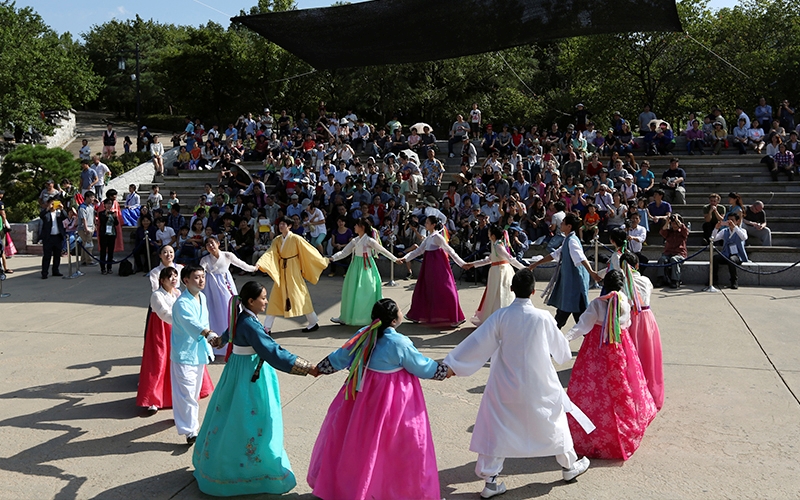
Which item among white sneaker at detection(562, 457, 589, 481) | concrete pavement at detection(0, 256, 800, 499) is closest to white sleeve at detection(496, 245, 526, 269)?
concrete pavement at detection(0, 256, 800, 499)

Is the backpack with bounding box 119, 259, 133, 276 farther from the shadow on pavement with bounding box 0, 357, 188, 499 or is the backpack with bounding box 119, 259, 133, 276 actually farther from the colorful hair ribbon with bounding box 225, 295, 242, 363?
the colorful hair ribbon with bounding box 225, 295, 242, 363

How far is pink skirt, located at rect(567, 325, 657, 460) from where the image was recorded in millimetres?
5922

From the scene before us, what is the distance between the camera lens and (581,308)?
29.3ft

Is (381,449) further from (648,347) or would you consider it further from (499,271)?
(499,271)

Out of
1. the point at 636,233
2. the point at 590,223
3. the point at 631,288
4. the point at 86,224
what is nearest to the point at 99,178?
the point at 86,224

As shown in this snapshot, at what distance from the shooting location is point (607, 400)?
5961mm

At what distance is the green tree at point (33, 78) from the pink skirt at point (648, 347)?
1051 inches

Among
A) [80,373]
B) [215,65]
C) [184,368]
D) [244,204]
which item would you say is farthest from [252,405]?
[215,65]

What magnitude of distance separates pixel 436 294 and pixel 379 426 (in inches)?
222

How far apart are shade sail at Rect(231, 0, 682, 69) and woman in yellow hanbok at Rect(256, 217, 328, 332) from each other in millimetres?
2482

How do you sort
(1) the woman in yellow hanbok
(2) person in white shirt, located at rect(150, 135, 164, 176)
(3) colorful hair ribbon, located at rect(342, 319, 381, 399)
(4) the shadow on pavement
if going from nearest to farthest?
1. (3) colorful hair ribbon, located at rect(342, 319, 381, 399)
2. (4) the shadow on pavement
3. (1) the woman in yellow hanbok
4. (2) person in white shirt, located at rect(150, 135, 164, 176)

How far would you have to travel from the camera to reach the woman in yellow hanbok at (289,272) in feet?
32.9

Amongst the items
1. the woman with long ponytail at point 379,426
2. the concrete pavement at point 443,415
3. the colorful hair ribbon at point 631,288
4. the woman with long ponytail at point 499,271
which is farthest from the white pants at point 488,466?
the woman with long ponytail at point 499,271

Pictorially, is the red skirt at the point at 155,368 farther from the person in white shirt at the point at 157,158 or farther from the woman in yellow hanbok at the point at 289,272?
the person in white shirt at the point at 157,158
